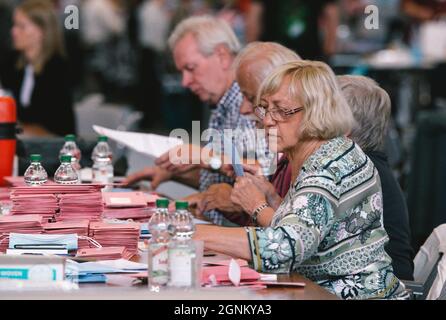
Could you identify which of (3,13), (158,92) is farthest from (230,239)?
(158,92)

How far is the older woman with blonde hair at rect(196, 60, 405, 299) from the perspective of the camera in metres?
3.12

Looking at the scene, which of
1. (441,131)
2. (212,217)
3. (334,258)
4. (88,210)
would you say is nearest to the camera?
(334,258)

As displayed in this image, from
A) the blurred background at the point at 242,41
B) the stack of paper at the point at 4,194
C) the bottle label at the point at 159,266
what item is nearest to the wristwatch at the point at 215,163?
the stack of paper at the point at 4,194

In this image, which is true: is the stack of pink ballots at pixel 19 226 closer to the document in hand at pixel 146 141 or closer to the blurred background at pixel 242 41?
the document in hand at pixel 146 141

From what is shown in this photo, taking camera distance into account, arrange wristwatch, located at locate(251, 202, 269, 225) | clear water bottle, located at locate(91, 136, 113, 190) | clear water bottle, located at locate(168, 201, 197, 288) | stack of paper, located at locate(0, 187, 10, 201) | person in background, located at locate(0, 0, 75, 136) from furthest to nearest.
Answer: person in background, located at locate(0, 0, 75, 136)
clear water bottle, located at locate(91, 136, 113, 190)
stack of paper, located at locate(0, 187, 10, 201)
wristwatch, located at locate(251, 202, 269, 225)
clear water bottle, located at locate(168, 201, 197, 288)

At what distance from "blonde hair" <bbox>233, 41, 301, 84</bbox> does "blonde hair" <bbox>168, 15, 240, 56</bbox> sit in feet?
2.74

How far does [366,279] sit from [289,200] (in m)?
0.36

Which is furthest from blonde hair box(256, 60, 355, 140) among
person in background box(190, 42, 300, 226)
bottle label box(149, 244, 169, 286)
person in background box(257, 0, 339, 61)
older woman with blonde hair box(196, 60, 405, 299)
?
person in background box(257, 0, 339, 61)

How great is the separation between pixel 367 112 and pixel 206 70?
61.8 inches

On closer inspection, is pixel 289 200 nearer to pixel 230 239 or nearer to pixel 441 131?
pixel 230 239

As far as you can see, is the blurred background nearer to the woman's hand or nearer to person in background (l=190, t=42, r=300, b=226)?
person in background (l=190, t=42, r=300, b=226)

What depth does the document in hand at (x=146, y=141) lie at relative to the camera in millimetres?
5090
